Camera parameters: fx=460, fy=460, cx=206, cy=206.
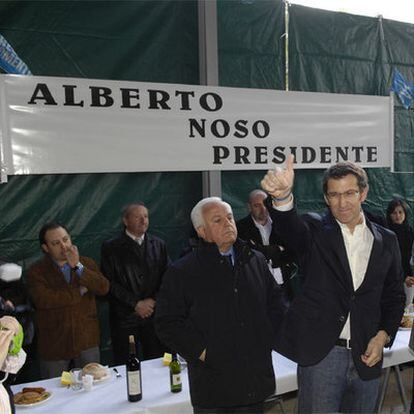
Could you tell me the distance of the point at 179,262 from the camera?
187 cm

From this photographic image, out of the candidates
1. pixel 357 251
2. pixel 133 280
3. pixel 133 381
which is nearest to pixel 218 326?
pixel 133 381

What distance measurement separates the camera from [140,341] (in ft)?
10.2

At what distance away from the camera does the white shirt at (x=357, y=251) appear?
171cm

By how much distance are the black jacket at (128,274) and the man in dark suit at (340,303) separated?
148cm

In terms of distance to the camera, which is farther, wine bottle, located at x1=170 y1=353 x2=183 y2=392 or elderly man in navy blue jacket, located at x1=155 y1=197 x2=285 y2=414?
wine bottle, located at x1=170 y1=353 x2=183 y2=392

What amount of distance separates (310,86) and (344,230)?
10.0 feet

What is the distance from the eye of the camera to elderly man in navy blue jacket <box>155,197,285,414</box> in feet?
5.79

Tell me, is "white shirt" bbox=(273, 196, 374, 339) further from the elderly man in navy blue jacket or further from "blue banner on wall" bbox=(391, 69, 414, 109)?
"blue banner on wall" bbox=(391, 69, 414, 109)

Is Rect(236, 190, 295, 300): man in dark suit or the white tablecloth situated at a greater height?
Rect(236, 190, 295, 300): man in dark suit

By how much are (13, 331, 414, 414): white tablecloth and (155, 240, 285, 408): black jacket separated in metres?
0.14

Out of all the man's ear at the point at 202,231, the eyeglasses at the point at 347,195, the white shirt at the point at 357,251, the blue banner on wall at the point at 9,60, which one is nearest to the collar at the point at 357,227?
the white shirt at the point at 357,251

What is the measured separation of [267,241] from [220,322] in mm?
1850

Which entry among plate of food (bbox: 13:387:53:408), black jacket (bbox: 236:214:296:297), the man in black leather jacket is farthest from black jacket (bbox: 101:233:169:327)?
plate of food (bbox: 13:387:53:408)

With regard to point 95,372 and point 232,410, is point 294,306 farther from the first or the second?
point 95,372
